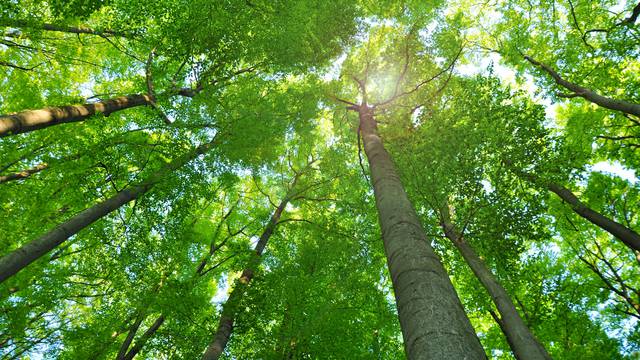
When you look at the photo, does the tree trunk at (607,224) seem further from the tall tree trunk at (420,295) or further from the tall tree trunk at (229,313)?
the tall tree trunk at (229,313)

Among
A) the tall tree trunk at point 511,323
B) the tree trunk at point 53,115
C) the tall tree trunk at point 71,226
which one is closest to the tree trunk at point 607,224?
the tall tree trunk at point 511,323

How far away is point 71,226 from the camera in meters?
5.91

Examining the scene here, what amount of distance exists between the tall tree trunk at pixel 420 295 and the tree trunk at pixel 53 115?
5.98m

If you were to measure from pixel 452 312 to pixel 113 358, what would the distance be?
47.4 feet

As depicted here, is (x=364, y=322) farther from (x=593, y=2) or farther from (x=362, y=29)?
(x=593, y=2)

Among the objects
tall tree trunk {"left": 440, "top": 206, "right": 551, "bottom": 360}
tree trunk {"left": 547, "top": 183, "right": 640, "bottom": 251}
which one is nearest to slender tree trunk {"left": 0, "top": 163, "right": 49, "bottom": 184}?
tall tree trunk {"left": 440, "top": 206, "right": 551, "bottom": 360}

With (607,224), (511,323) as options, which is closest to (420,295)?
(511,323)

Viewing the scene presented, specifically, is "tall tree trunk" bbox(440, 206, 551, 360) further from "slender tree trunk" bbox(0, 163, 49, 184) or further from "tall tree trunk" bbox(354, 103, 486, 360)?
"slender tree trunk" bbox(0, 163, 49, 184)

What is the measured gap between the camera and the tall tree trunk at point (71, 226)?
4926mm

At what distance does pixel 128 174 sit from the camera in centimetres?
827

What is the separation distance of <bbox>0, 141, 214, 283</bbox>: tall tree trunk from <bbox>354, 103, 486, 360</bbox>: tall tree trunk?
5296 mm

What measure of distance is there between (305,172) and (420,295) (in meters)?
11.6

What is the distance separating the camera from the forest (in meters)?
7.04

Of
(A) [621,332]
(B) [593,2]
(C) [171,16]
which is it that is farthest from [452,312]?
(B) [593,2]
